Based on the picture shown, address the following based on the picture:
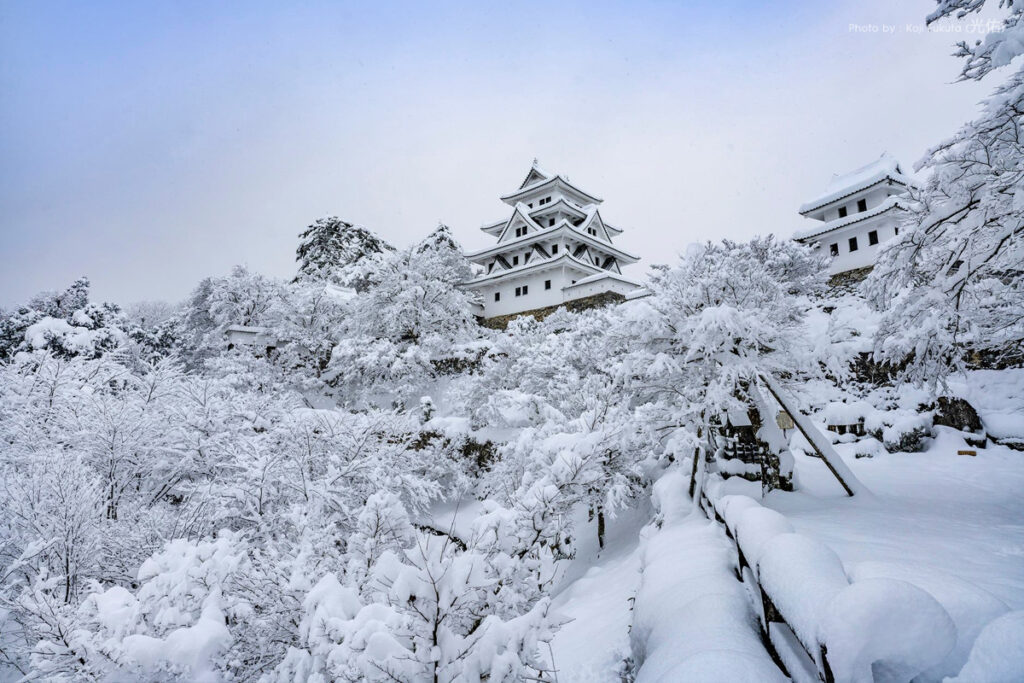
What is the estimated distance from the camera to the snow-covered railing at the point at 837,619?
5.54ft

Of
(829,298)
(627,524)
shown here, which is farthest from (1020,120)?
(829,298)

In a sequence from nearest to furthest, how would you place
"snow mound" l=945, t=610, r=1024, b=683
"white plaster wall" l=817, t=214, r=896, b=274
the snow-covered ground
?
"snow mound" l=945, t=610, r=1024, b=683
the snow-covered ground
"white plaster wall" l=817, t=214, r=896, b=274

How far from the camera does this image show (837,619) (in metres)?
1.86

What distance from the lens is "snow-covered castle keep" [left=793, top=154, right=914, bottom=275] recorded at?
73.0 feet

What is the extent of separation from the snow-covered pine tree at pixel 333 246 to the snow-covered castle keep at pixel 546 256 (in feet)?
41.3

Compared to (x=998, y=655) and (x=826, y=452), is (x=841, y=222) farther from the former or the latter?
(x=998, y=655)

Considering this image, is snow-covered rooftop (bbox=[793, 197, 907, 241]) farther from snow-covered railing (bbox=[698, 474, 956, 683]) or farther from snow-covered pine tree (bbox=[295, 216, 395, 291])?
snow-covered pine tree (bbox=[295, 216, 395, 291])

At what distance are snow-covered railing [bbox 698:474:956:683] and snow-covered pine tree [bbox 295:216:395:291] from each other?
3814cm

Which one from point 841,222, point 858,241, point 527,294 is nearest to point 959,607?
point 841,222

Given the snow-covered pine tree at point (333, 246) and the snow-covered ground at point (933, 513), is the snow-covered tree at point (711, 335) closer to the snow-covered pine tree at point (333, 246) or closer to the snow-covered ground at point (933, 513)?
the snow-covered ground at point (933, 513)

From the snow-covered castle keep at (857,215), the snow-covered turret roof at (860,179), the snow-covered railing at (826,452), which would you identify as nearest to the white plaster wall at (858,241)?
the snow-covered castle keep at (857,215)

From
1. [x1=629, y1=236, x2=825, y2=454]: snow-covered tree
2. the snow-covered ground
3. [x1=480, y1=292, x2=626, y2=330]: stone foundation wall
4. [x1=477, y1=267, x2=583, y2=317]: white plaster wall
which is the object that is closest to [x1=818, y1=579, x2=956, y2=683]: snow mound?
the snow-covered ground

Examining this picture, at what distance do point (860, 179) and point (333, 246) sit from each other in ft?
132

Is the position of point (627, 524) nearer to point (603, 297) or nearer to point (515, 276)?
point (603, 297)
